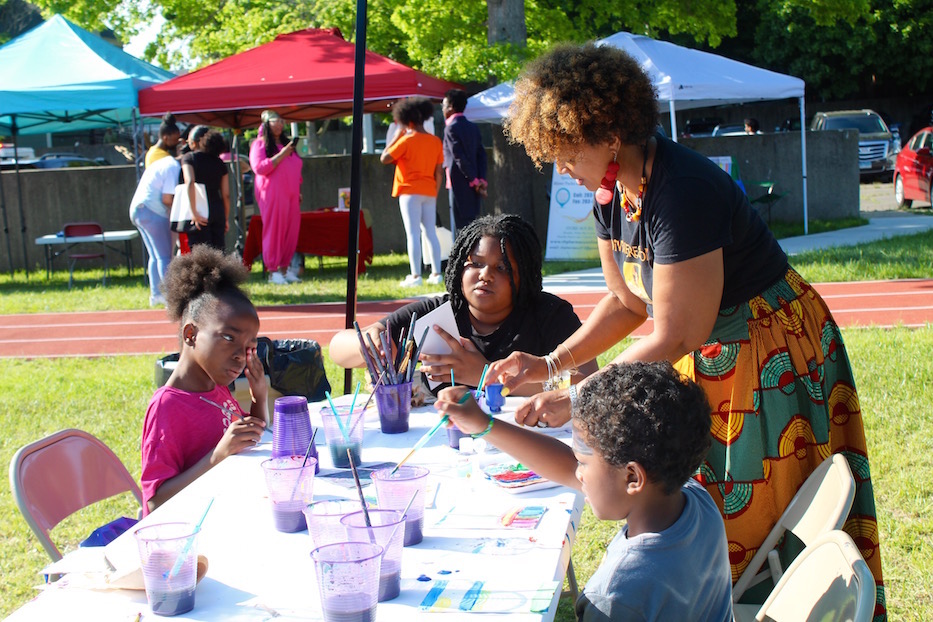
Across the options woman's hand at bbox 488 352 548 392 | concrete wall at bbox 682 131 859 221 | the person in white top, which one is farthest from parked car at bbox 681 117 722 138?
woman's hand at bbox 488 352 548 392

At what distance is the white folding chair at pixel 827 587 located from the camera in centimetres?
183

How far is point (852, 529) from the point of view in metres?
2.76

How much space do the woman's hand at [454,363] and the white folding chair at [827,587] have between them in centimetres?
142

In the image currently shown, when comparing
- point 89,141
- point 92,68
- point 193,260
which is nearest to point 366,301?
point 92,68

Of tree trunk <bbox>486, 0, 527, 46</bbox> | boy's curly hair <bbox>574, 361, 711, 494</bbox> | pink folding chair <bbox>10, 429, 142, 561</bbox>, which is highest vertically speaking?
tree trunk <bbox>486, 0, 527, 46</bbox>

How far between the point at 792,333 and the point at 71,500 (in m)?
2.32

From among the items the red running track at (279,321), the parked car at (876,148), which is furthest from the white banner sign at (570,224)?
the parked car at (876,148)

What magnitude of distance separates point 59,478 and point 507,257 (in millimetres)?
1862

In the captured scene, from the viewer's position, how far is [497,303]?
3828mm

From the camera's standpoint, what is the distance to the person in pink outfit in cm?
→ 1166

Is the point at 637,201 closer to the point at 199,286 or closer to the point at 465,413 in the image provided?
the point at 465,413

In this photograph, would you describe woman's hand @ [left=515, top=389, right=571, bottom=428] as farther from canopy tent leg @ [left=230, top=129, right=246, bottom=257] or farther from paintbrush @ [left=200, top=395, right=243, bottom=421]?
canopy tent leg @ [left=230, top=129, right=246, bottom=257]

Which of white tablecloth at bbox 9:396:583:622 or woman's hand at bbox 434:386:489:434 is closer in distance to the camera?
white tablecloth at bbox 9:396:583:622

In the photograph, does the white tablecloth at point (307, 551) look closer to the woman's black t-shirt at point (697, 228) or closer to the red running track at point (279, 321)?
the woman's black t-shirt at point (697, 228)
